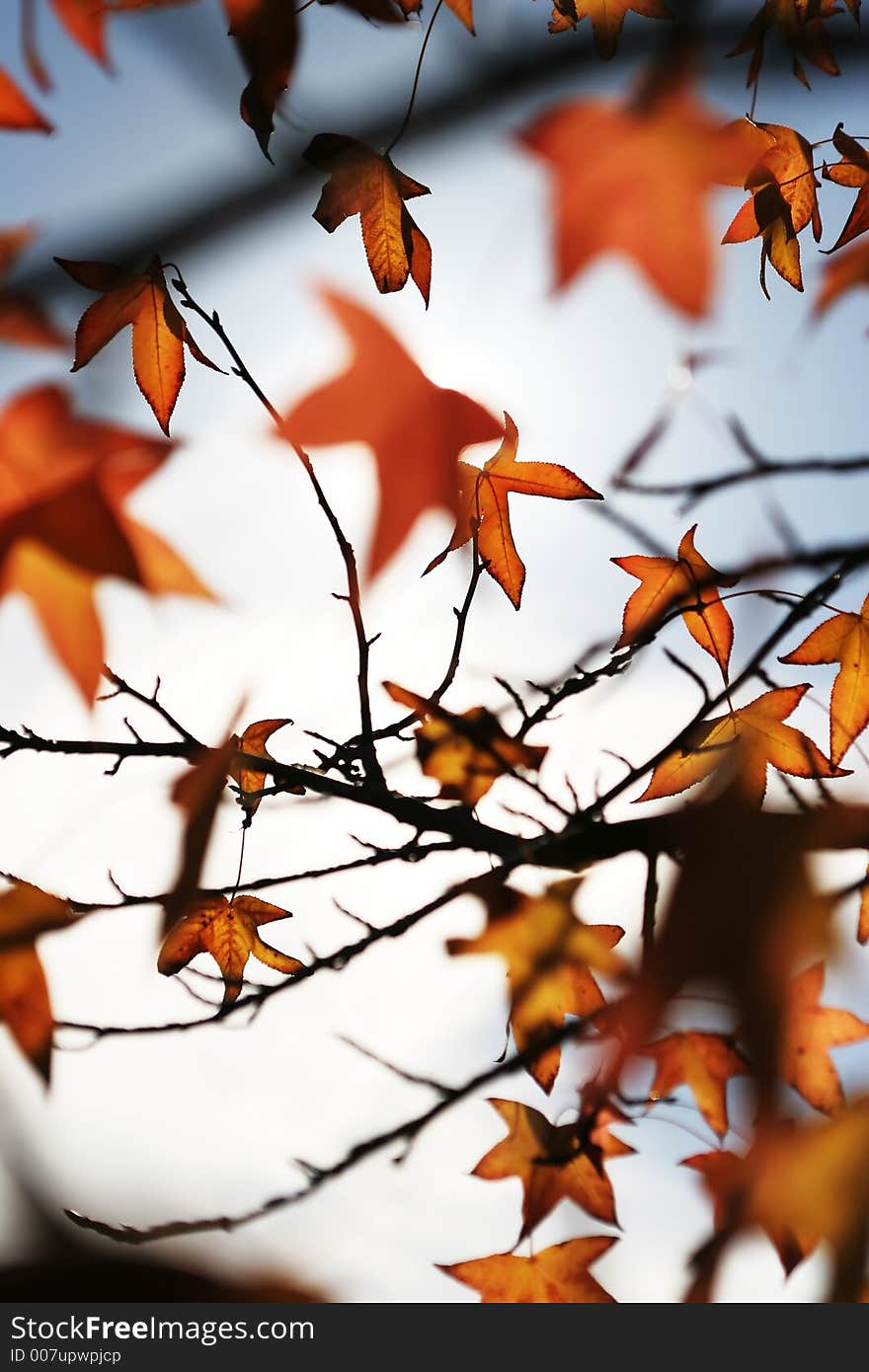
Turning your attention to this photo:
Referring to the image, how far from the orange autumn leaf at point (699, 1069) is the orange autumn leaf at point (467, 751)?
46 centimetres

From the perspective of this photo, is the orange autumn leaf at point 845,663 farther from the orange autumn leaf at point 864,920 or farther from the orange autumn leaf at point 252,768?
the orange autumn leaf at point 252,768

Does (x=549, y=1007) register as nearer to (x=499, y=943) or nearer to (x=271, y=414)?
(x=499, y=943)

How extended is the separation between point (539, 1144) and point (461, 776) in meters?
0.57

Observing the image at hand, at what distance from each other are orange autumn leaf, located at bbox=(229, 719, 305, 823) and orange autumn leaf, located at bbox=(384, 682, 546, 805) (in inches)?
8.2

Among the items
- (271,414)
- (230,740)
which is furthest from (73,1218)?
(271,414)

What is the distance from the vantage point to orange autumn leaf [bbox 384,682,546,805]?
4.19 ft

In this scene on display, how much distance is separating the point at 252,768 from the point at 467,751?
1.08 ft

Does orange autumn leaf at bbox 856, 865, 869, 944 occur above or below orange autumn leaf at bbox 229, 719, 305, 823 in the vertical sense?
below

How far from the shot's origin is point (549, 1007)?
127 centimetres

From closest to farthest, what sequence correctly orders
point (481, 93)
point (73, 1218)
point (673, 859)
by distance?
point (481, 93)
point (73, 1218)
point (673, 859)

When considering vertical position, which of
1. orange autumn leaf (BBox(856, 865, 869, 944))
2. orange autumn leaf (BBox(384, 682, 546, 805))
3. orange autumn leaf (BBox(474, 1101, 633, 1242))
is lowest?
orange autumn leaf (BBox(474, 1101, 633, 1242))

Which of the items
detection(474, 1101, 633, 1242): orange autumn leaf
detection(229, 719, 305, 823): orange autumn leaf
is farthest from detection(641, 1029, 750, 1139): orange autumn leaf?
detection(229, 719, 305, 823): orange autumn leaf

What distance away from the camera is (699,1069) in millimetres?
1268

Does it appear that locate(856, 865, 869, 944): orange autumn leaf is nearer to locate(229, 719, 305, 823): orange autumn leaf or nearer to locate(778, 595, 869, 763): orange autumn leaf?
locate(778, 595, 869, 763): orange autumn leaf
